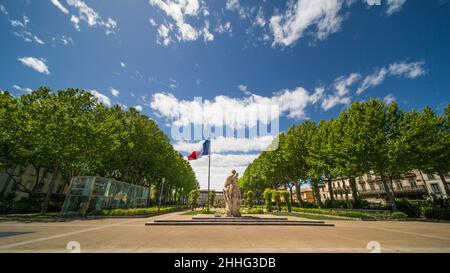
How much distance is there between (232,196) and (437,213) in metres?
24.0

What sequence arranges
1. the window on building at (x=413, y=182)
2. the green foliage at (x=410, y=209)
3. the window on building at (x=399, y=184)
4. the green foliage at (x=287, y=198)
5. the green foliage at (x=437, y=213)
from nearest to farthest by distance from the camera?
the green foliage at (x=437, y=213) → the green foliage at (x=410, y=209) → the green foliage at (x=287, y=198) → the window on building at (x=413, y=182) → the window on building at (x=399, y=184)

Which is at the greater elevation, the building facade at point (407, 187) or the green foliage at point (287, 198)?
the building facade at point (407, 187)

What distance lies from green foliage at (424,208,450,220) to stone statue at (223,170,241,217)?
23.0 meters

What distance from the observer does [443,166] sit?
22625mm

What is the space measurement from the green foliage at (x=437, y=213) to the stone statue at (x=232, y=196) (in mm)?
22972

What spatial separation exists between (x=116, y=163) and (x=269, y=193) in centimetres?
2975

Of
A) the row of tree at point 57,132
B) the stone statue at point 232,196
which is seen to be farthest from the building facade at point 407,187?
the row of tree at point 57,132

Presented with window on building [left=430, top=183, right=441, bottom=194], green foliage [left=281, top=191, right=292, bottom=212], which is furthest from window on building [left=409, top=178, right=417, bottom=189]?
green foliage [left=281, top=191, right=292, bottom=212]

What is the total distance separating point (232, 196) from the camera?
1980 cm

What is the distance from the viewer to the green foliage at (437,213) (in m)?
19.8

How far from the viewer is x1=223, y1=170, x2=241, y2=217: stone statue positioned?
19.4 m

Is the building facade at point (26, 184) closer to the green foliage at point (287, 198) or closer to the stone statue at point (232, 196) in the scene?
the stone statue at point (232, 196)
